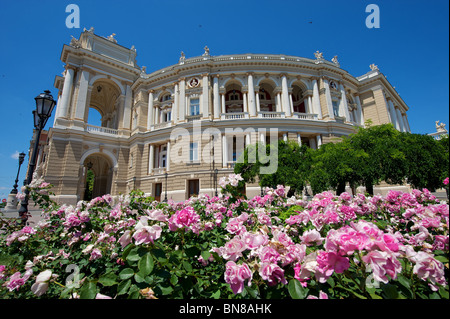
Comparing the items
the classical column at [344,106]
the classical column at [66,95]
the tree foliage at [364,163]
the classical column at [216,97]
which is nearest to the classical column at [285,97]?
the classical column at [344,106]

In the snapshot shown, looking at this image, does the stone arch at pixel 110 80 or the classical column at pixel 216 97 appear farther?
the stone arch at pixel 110 80

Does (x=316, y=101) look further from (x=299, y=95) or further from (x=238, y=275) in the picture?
(x=238, y=275)

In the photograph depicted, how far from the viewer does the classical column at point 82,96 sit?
21.8m

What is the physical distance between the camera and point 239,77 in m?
23.5

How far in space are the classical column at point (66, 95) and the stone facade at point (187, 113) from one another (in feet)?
0.31

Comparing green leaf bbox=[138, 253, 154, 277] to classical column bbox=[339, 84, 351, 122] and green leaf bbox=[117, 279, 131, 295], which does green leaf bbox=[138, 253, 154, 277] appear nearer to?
green leaf bbox=[117, 279, 131, 295]

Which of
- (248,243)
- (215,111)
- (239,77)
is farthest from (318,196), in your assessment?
(239,77)

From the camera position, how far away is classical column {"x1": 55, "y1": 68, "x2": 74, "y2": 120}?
21156 millimetres

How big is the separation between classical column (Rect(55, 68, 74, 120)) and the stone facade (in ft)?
0.31

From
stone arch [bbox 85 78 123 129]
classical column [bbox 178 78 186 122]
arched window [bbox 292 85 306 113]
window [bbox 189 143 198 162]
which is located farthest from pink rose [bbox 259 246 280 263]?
stone arch [bbox 85 78 123 129]

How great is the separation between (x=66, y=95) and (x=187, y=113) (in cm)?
1331

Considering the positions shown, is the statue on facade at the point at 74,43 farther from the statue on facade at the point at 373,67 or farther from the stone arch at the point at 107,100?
the statue on facade at the point at 373,67
